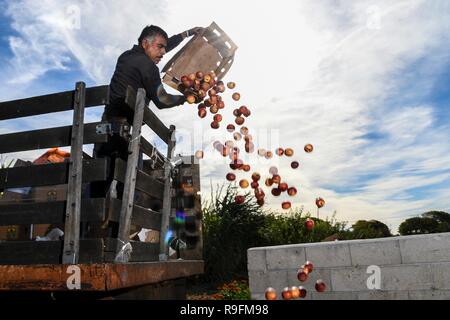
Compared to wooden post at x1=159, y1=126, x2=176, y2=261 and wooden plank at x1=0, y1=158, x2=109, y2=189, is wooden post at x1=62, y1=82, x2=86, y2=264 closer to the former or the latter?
wooden plank at x1=0, y1=158, x2=109, y2=189

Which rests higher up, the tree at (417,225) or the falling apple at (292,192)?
the tree at (417,225)

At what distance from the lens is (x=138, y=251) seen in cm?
349

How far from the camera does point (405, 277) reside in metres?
5.70

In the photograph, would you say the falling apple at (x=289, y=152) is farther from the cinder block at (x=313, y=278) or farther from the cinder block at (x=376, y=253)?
the cinder block at (x=313, y=278)

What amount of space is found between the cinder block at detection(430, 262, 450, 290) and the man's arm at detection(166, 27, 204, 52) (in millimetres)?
4988

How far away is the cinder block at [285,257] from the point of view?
6.48 meters

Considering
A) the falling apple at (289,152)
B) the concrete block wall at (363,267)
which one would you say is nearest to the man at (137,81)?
the falling apple at (289,152)

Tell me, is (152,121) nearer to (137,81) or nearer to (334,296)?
(137,81)

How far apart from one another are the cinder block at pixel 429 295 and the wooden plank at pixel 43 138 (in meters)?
5.19

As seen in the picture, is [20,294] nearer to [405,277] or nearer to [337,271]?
[337,271]

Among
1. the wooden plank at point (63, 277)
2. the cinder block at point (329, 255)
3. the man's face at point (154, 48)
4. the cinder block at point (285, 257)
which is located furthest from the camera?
the cinder block at point (285, 257)

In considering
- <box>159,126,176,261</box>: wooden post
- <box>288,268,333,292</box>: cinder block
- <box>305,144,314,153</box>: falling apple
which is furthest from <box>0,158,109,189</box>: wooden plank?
<box>288,268,333,292</box>: cinder block

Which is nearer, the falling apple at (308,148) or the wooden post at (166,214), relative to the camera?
the wooden post at (166,214)

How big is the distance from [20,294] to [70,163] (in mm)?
1126
